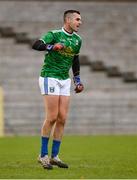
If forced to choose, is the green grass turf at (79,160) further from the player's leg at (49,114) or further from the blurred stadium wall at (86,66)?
the blurred stadium wall at (86,66)

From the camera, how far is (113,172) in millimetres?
11695

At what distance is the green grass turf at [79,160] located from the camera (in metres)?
11.4

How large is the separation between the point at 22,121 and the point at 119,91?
3780 mm

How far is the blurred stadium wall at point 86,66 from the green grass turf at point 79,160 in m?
5.53


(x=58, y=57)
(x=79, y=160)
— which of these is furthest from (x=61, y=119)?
(x=79, y=160)

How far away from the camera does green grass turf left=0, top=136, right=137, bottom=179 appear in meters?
11.4

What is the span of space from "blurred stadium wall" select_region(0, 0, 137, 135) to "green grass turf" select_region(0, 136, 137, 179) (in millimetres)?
5535

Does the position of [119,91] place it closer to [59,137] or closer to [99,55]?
[99,55]

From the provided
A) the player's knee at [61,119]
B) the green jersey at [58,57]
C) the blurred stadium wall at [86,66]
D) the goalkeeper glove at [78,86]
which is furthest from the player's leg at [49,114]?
the blurred stadium wall at [86,66]

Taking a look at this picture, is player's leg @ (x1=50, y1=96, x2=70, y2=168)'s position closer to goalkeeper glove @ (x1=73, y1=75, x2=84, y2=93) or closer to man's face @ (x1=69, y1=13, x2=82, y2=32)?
goalkeeper glove @ (x1=73, y1=75, x2=84, y2=93)

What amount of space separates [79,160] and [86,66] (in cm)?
1537

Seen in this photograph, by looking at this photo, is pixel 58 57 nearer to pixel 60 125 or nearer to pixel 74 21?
pixel 74 21

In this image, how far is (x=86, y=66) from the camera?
29438 mm

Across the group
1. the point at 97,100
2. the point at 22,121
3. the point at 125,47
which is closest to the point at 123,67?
the point at 125,47
